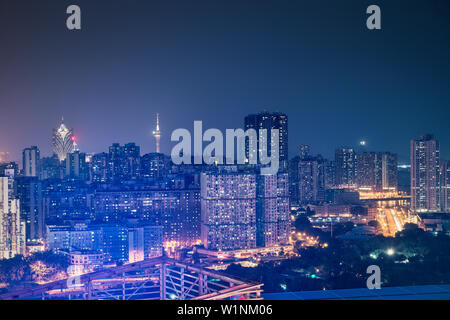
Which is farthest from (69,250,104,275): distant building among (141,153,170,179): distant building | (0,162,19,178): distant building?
(141,153,170,179): distant building

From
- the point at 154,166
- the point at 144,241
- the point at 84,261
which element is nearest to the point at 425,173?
the point at 154,166

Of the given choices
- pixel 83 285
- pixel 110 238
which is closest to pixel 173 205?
pixel 110 238

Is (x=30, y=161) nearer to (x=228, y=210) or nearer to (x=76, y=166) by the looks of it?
(x=76, y=166)

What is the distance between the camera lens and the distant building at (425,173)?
370 inches

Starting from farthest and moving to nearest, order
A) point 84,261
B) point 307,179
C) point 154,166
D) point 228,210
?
point 307,179 < point 154,166 < point 228,210 < point 84,261

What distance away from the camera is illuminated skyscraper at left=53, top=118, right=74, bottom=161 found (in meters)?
7.64

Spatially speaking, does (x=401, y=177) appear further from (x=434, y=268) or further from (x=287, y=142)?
(x=434, y=268)

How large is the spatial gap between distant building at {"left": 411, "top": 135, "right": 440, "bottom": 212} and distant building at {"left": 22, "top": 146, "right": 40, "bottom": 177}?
741 cm

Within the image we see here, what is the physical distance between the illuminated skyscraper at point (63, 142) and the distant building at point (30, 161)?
0.36 metres

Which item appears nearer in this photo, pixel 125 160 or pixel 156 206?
pixel 156 206

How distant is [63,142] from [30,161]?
67 cm

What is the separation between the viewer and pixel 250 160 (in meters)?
7.61

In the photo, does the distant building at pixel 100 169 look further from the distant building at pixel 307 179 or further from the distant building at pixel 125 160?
the distant building at pixel 307 179

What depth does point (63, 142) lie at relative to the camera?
8.23 m
